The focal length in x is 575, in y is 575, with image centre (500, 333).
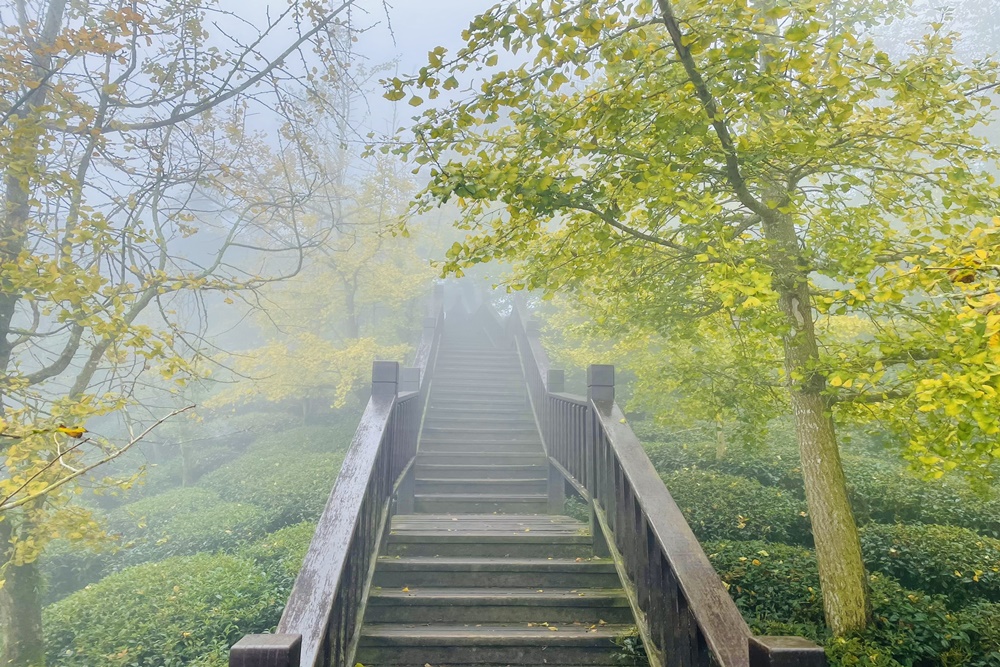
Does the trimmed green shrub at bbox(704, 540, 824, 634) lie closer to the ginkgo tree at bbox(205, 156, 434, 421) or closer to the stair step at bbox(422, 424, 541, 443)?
the stair step at bbox(422, 424, 541, 443)

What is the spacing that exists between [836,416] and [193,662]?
4.79 m

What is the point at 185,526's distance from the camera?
9.42m

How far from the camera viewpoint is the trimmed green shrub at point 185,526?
28.0 ft

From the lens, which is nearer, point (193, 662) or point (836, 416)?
point (836, 416)

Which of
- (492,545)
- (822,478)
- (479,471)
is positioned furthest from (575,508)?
(822,478)

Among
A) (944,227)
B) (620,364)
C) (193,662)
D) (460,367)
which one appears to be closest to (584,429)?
(944,227)

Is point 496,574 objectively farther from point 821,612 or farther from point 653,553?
point 821,612

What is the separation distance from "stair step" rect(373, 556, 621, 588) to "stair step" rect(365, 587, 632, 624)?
24 centimetres

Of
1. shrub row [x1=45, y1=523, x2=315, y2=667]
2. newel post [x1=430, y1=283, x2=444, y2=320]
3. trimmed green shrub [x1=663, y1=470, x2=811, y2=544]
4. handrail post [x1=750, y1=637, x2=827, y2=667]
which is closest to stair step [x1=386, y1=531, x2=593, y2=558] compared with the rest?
shrub row [x1=45, y1=523, x2=315, y2=667]

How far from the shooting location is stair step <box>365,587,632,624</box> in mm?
3645

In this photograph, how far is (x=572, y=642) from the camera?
337 centimetres

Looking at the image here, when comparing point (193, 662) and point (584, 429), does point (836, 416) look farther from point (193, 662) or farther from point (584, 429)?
point (193, 662)

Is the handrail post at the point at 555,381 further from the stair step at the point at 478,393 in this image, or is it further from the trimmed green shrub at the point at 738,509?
the stair step at the point at 478,393

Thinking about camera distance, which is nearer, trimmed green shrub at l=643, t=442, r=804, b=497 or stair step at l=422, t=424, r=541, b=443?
trimmed green shrub at l=643, t=442, r=804, b=497
